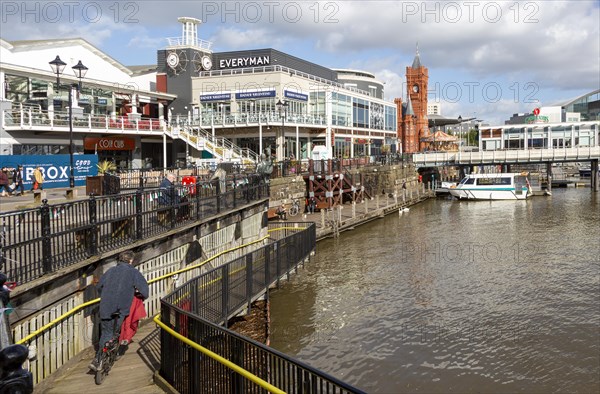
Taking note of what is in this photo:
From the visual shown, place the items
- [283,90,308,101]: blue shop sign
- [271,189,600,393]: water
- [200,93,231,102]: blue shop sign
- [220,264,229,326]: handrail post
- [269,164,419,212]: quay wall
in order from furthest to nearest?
1. [200,93,231,102]: blue shop sign
2. [283,90,308,101]: blue shop sign
3. [269,164,419,212]: quay wall
4. [271,189,600,393]: water
5. [220,264,229,326]: handrail post

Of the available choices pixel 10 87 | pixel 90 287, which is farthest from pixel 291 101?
pixel 90 287

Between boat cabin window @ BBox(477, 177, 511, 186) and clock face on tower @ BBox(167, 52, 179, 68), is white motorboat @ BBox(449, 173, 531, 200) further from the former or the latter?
clock face on tower @ BBox(167, 52, 179, 68)

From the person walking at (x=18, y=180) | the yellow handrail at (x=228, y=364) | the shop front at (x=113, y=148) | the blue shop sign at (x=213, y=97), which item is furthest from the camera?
the blue shop sign at (x=213, y=97)

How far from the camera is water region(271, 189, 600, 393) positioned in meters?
13.1

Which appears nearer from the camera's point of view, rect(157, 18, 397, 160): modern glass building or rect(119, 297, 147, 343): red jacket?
rect(119, 297, 147, 343): red jacket

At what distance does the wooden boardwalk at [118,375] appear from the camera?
25.4ft

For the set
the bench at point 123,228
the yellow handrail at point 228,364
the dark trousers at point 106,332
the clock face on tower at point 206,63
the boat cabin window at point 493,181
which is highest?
the clock face on tower at point 206,63

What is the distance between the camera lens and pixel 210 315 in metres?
11.1

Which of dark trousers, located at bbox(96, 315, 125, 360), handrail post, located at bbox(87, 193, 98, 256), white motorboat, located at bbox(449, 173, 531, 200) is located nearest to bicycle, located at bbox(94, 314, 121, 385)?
dark trousers, located at bbox(96, 315, 125, 360)

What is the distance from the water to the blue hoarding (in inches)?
627

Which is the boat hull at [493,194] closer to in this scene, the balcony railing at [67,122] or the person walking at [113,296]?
the balcony railing at [67,122]

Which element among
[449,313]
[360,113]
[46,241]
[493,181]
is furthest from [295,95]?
[46,241]

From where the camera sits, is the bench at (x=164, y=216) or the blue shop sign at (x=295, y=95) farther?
the blue shop sign at (x=295, y=95)

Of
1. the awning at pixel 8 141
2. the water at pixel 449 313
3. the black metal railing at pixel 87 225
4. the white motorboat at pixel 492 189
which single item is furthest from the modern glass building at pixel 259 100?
the black metal railing at pixel 87 225
